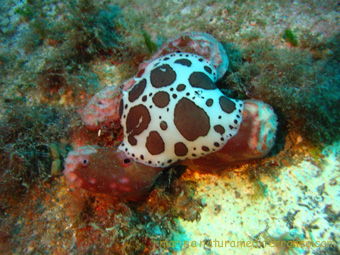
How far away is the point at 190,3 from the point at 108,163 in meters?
4.50

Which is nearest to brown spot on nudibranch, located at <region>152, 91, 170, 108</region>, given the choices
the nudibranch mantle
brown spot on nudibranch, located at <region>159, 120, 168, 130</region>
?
the nudibranch mantle

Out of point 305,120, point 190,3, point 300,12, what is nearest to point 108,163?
point 305,120

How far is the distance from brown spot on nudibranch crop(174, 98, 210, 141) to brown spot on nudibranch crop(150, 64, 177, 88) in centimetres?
48

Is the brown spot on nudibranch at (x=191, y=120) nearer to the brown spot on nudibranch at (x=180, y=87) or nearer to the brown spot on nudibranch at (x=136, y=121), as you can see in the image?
the brown spot on nudibranch at (x=180, y=87)

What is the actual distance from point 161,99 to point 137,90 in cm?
51

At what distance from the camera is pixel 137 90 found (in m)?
3.25

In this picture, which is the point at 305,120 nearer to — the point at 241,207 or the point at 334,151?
the point at 334,151

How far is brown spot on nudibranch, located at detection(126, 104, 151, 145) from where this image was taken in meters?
3.03

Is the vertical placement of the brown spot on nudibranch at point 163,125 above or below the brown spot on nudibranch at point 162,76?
below

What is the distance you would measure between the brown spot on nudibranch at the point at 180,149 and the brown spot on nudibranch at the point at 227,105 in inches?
30.6

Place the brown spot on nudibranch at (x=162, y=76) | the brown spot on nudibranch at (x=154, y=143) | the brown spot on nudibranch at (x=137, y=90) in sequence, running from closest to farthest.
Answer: the brown spot on nudibranch at (x=154, y=143) < the brown spot on nudibranch at (x=162, y=76) < the brown spot on nudibranch at (x=137, y=90)

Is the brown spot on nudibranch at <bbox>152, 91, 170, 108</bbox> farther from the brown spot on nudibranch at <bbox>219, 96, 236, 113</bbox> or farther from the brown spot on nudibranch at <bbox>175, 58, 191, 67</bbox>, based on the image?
the brown spot on nudibranch at <bbox>219, 96, 236, 113</bbox>

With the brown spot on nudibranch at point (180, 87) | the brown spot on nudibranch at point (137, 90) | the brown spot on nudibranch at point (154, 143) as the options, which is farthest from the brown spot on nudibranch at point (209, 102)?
the brown spot on nudibranch at point (137, 90)

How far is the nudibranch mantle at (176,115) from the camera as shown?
282 centimetres
